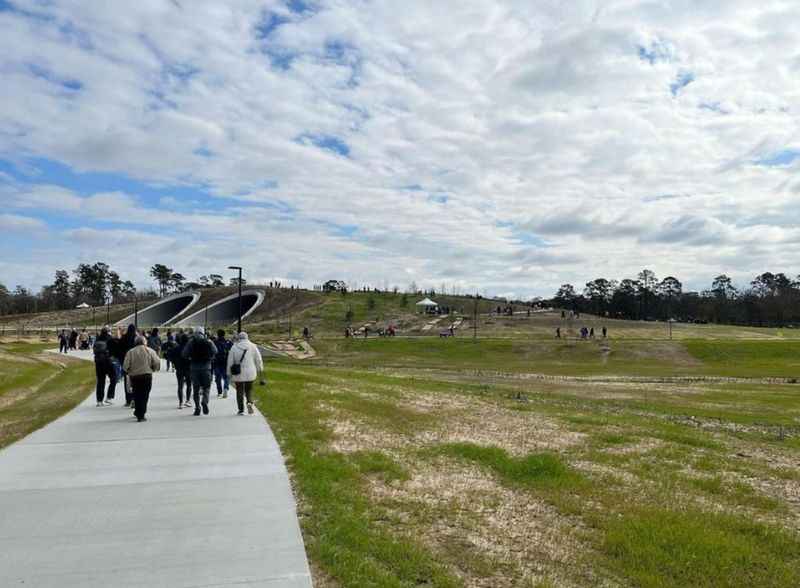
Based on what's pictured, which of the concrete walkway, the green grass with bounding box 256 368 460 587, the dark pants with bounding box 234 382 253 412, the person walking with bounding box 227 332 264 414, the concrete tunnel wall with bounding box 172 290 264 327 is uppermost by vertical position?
the concrete tunnel wall with bounding box 172 290 264 327

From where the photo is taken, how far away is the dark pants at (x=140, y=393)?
11.8m

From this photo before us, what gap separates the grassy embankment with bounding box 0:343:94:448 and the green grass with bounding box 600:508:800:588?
8.68m

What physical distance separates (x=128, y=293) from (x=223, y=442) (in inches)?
6116

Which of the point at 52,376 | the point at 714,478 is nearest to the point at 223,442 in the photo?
the point at 714,478

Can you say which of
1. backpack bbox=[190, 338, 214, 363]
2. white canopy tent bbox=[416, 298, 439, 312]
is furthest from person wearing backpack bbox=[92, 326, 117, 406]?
white canopy tent bbox=[416, 298, 439, 312]

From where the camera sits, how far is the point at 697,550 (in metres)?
5.29

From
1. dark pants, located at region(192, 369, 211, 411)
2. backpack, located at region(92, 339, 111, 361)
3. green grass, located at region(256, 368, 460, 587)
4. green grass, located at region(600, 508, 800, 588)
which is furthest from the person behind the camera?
backpack, located at region(92, 339, 111, 361)

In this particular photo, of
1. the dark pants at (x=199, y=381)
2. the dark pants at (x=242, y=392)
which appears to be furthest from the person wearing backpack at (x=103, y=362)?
the dark pants at (x=242, y=392)

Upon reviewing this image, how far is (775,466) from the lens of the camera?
962 cm

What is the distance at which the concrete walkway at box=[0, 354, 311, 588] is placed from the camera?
461 cm

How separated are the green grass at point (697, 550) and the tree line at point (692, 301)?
108818mm

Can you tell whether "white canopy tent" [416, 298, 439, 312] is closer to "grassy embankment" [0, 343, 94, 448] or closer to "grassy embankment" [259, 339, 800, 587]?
"grassy embankment" [0, 343, 94, 448]

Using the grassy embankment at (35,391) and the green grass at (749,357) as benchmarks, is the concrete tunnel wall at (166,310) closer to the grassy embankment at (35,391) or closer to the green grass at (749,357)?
the grassy embankment at (35,391)

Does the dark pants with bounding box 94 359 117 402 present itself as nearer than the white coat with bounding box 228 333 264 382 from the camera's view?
No
